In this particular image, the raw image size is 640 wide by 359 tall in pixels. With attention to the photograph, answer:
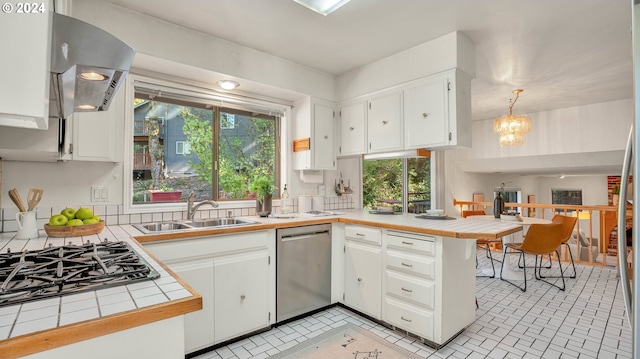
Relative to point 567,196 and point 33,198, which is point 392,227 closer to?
point 33,198

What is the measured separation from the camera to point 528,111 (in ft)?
17.0

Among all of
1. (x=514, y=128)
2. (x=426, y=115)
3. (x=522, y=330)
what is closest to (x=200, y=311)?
(x=426, y=115)

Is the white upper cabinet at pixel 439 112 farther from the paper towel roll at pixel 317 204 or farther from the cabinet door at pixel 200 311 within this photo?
the cabinet door at pixel 200 311

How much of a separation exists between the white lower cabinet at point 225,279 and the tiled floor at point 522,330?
156 mm

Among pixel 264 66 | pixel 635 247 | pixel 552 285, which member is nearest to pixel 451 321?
pixel 635 247

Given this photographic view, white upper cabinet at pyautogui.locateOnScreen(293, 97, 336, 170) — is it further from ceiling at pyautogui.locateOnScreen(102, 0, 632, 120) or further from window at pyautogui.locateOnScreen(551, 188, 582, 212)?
window at pyautogui.locateOnScreen(551, 188, 582, 212)

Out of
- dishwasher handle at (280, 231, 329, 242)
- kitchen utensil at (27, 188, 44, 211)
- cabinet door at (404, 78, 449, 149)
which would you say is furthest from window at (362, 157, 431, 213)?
kitchen utensil at (27, 188, 44, 211)

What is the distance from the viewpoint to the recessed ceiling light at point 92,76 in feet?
4.04

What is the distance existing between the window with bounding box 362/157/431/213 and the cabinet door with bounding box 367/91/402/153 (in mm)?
604

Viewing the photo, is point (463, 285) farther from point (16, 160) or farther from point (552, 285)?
point (16, 160)

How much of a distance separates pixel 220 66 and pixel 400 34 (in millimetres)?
1525

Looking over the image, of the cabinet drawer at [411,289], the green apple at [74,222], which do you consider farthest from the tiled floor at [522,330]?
the green apple at [74,222]

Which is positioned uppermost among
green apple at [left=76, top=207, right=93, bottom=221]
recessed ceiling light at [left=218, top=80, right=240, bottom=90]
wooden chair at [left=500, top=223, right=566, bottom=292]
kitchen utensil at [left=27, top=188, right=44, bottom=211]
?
recessed ceiling light at [left=218, top=80, right=240, bottom=90]

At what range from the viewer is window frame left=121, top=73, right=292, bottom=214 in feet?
7.82
